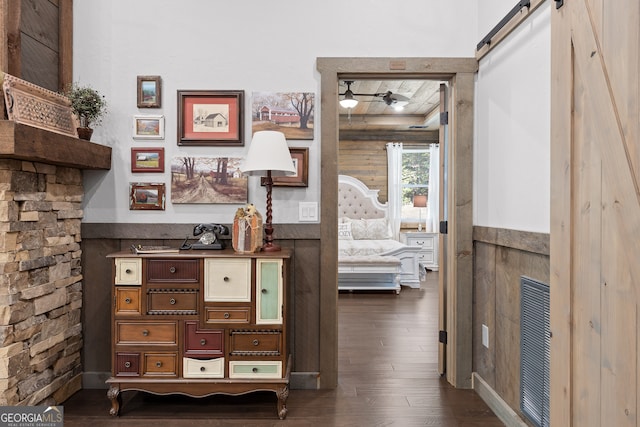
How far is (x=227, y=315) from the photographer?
2189mm

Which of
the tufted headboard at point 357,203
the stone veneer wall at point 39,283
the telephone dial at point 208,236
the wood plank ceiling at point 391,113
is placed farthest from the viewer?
the tufted headboard at point 357,203

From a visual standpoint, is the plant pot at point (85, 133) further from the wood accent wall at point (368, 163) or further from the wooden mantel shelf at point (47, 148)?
the wood accent wall at point (368, 163)

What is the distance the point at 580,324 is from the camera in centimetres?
128

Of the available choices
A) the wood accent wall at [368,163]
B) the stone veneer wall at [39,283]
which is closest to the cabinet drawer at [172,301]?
the stone veneer wall at [39,283]

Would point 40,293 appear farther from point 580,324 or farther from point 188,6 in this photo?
point 580,324

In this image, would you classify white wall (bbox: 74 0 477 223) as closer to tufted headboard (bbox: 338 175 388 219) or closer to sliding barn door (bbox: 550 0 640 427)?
sliding barn door (bbox: 550 0 640 427)

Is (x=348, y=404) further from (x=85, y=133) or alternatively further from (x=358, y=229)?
(x=358, y=229)

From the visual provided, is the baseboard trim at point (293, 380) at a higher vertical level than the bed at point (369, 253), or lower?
lower

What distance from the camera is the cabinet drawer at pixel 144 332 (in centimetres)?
218

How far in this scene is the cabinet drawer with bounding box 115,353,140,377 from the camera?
218 centimetres

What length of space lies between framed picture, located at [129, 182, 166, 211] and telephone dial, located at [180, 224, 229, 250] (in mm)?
355

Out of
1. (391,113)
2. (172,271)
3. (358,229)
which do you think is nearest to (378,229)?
(358,229)

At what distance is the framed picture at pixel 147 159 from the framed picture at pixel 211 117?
21 cm

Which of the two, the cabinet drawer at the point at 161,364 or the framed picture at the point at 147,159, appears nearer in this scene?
the cabinet drawer at the point at 161,364
